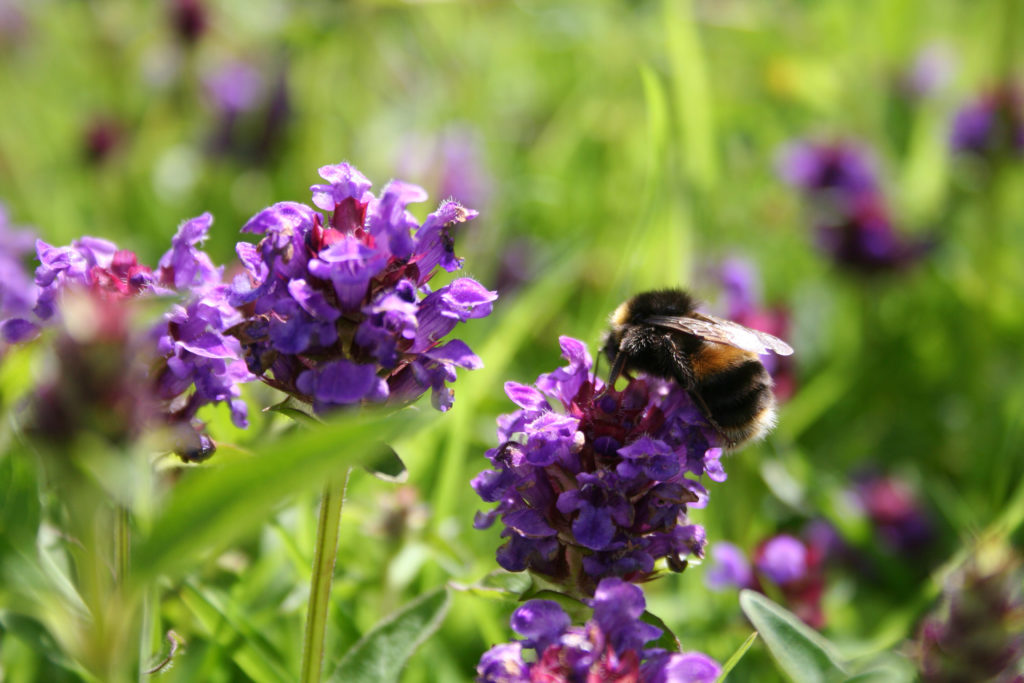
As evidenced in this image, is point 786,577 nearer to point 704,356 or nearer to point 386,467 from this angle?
point 704,356

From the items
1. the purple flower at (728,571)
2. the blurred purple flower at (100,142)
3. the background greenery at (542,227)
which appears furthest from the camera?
the blurred purple flower at (100,142)

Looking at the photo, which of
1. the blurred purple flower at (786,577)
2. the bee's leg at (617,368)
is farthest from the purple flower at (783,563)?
the bee's leg at (617,368)

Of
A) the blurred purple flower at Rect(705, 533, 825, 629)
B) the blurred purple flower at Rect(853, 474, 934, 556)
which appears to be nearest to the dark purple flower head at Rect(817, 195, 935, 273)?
the blurred purple flower at Rect(853, 474, 934, 556)

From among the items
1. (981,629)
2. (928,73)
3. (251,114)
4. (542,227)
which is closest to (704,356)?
(981,629)

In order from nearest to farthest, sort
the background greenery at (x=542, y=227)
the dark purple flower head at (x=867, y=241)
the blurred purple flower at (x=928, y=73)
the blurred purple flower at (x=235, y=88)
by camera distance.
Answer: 1. the background greenery at (x=542, y=227)
2. the dark purple flower head at (x=867, y=241)
3. the blurred purple flower at (x=235, y=88)
4. the blurred purple flower at (x=928, y=73)

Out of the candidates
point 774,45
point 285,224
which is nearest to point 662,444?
point 285,224

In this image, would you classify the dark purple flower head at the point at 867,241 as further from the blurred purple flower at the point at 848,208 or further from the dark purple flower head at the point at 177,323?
the dark purple flower head at the point at 177,323
